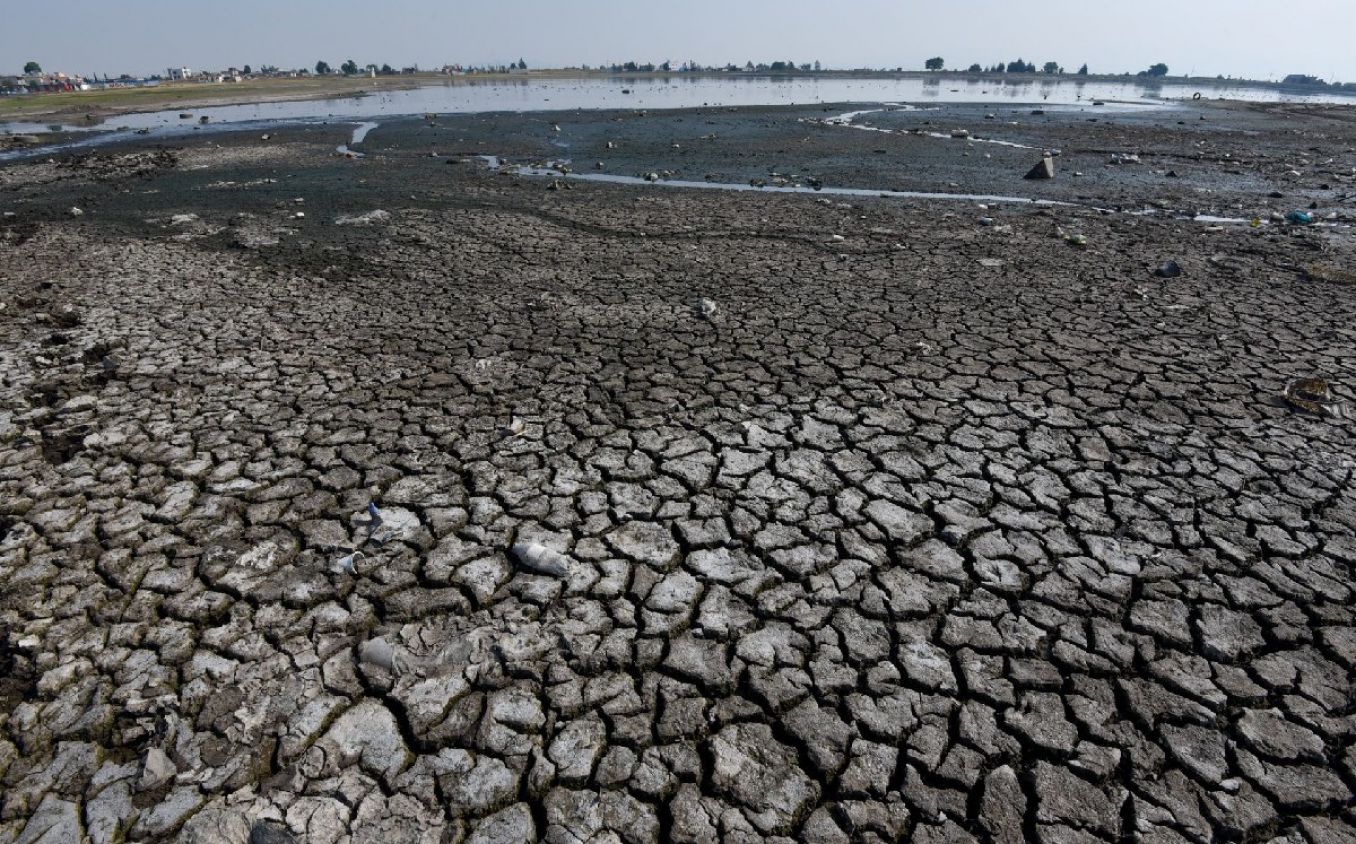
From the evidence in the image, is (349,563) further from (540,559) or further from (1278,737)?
(1278,737)

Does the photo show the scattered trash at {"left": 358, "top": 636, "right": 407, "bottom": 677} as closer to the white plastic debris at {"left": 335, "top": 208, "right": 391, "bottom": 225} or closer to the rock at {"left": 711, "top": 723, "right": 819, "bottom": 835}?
the rock at {"left": 711, "top": 723, "right": 819, "bottom": 835}

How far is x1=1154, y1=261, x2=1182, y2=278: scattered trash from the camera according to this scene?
790cm

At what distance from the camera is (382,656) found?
2934 mm

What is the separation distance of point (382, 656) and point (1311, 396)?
6.31 m

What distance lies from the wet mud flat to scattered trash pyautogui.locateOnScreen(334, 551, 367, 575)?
0.03 meters

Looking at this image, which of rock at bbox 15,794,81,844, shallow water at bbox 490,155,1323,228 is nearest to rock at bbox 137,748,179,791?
rock at bbox 15,794,81,844

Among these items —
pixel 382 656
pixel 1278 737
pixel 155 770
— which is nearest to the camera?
pixel 155 770

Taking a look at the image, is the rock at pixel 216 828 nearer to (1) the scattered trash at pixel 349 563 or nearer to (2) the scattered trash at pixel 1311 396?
(1) the scattered trash at pixel 349 563

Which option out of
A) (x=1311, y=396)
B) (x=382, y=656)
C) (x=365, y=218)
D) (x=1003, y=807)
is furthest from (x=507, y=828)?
(x=365, y=218)

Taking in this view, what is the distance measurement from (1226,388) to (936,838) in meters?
4.73

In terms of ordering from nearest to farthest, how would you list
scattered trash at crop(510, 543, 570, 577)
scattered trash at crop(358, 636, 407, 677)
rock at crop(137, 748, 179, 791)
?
rock at crop(137, 748, 179, 791)
scattered trash at crop(358, 636, 407, 677)
scattered trash at crop(510, 543, 570, 577)

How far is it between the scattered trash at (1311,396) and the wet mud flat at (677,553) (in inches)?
1.1

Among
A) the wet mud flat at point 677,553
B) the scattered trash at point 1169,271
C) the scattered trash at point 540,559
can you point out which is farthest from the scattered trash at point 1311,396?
the scattered trash at point 540,559

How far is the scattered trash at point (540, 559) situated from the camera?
11.3 ft
